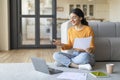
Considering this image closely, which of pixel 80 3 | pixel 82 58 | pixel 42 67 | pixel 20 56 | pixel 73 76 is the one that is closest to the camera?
pixel 73 76

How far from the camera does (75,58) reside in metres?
3.33

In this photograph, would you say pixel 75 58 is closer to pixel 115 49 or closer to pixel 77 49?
pixel 77 49

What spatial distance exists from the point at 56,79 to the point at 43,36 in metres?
4.72

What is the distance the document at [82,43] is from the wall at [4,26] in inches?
152

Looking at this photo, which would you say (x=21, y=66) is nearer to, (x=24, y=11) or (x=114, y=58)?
(x=114, y=58)

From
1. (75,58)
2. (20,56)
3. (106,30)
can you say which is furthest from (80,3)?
(75,58)

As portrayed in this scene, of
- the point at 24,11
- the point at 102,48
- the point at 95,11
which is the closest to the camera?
the point at 102,48

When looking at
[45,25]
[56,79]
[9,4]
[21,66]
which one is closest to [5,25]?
[9,4]

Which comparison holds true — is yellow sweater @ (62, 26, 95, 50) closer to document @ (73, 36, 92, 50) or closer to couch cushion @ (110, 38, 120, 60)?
document @ (73, 36, 92, 50)

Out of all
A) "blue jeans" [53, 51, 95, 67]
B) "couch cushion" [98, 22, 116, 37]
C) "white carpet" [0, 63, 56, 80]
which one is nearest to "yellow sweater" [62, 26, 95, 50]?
"blue jeans" [53, 51, 95, 67]

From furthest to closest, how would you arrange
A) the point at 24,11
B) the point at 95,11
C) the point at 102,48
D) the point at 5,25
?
the point at 95,11 < the point at 24,11 < the point at 5,25 < the point at 102,48

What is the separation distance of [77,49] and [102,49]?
1.91 ft

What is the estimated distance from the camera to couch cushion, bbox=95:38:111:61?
147 inches

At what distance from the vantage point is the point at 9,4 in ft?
23.1
